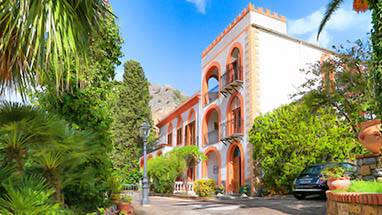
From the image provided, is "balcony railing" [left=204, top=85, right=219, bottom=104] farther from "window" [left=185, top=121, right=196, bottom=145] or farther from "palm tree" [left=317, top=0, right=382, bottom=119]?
"palm tree" [left=317, top=0, right=382, bottom=119]

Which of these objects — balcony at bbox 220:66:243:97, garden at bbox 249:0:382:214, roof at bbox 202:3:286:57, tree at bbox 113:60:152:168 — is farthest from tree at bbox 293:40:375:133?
tree at bbox 113:60:152:168

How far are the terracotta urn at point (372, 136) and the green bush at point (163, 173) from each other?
13791 mm

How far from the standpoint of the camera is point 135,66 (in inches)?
1166

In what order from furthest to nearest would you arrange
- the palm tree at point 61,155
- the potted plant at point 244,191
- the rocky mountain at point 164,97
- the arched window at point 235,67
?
1. the rocky mountain at point 164,97
2. the arched window at point 235,67
3. the potted plant at point 244,191
4. the palm tree at point 61,155

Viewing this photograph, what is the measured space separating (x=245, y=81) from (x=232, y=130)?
3010 mm

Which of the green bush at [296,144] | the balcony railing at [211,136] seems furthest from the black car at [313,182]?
the balcony railing at [211,136]

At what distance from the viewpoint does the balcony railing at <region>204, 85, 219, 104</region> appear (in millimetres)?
22891

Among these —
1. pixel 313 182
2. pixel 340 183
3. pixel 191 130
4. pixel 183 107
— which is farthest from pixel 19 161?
pixel 183 107

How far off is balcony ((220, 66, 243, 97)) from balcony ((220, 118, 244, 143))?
1.83 m

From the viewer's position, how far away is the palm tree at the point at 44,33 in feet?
11.3

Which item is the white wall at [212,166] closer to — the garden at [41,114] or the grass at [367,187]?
the grass at [367,187]

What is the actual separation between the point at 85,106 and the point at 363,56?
8743 mm

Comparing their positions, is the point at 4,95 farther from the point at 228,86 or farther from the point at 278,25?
the point at 278,25

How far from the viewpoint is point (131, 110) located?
27797 millimetres
